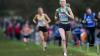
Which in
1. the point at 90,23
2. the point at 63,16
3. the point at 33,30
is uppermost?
the point at 63,16

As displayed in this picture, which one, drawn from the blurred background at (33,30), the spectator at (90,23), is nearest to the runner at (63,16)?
the blurred background at (33,30)

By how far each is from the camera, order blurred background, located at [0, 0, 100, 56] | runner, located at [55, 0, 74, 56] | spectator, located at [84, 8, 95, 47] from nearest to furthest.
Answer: runner, located at [55, 0, 74, 56] → blurred background, located at [0, 0, 100, 56] → spectator, located at [84, 8, 95, 47]

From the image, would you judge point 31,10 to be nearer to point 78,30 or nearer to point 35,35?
point 35,35

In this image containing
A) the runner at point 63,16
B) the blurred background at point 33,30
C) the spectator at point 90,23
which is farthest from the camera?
the spectator at point 90,23

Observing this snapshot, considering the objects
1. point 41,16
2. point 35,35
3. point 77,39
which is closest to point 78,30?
point 77,39

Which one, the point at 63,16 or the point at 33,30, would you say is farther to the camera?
the point at 33,30

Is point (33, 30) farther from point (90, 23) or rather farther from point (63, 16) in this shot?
point (63, 16)

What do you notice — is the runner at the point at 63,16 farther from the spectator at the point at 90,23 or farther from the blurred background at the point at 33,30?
the spectator at the point at 90,23

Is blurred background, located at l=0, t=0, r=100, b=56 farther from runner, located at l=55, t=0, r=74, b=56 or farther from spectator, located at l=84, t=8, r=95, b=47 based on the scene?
runner, located at l=55, t=0, r=74, b=56

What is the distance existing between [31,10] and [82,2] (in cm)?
743

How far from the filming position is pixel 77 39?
31.0 meters

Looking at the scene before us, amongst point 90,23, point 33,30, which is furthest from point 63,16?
point 33,30

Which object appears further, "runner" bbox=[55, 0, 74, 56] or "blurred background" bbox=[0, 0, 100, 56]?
"blurred background" bbox=[0, 0, 100, 56]

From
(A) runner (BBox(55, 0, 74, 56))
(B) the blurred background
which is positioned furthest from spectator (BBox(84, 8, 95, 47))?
(A) runner (BBox(55, 0, 74, 56))
